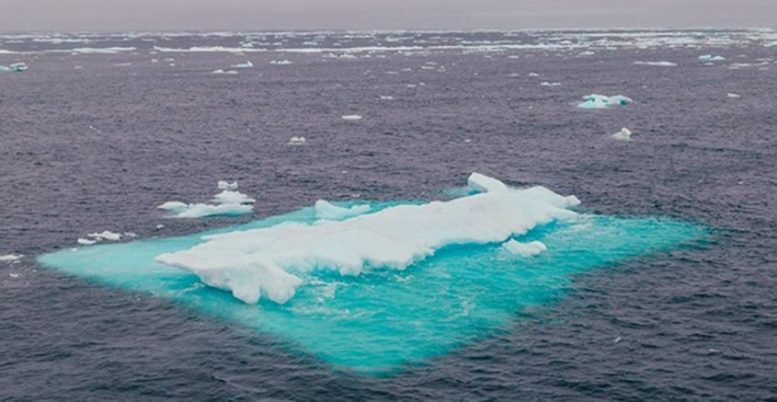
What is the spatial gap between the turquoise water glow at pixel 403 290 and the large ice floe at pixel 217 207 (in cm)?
290

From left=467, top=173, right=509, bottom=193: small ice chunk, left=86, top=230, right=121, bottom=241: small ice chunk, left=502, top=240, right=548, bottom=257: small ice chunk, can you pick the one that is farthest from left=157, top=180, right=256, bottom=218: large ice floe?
left=502, top=240, right=548, bottom=257: small ice chunk

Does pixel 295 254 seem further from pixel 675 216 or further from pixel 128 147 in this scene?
pixel 128 147

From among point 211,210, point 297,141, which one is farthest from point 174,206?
point 297,141

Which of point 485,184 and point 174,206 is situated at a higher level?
point 485,184

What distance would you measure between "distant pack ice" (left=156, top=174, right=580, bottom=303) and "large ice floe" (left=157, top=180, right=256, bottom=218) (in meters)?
5.01

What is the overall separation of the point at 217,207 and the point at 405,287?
13.2 metres

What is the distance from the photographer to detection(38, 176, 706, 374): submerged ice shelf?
23.0m

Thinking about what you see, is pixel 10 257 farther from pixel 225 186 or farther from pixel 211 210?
pixel 225 186

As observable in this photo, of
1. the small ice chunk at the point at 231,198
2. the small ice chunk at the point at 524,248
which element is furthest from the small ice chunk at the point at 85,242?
the small ice chunk at the point at 524,248

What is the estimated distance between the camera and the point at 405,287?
27.0m

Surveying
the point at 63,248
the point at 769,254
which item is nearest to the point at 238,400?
the point at 63,248

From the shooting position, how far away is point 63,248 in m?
32.0

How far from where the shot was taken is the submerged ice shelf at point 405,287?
2305 cm

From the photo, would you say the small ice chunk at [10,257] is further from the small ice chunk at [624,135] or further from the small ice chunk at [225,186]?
the small ice chunk at [624,135]
